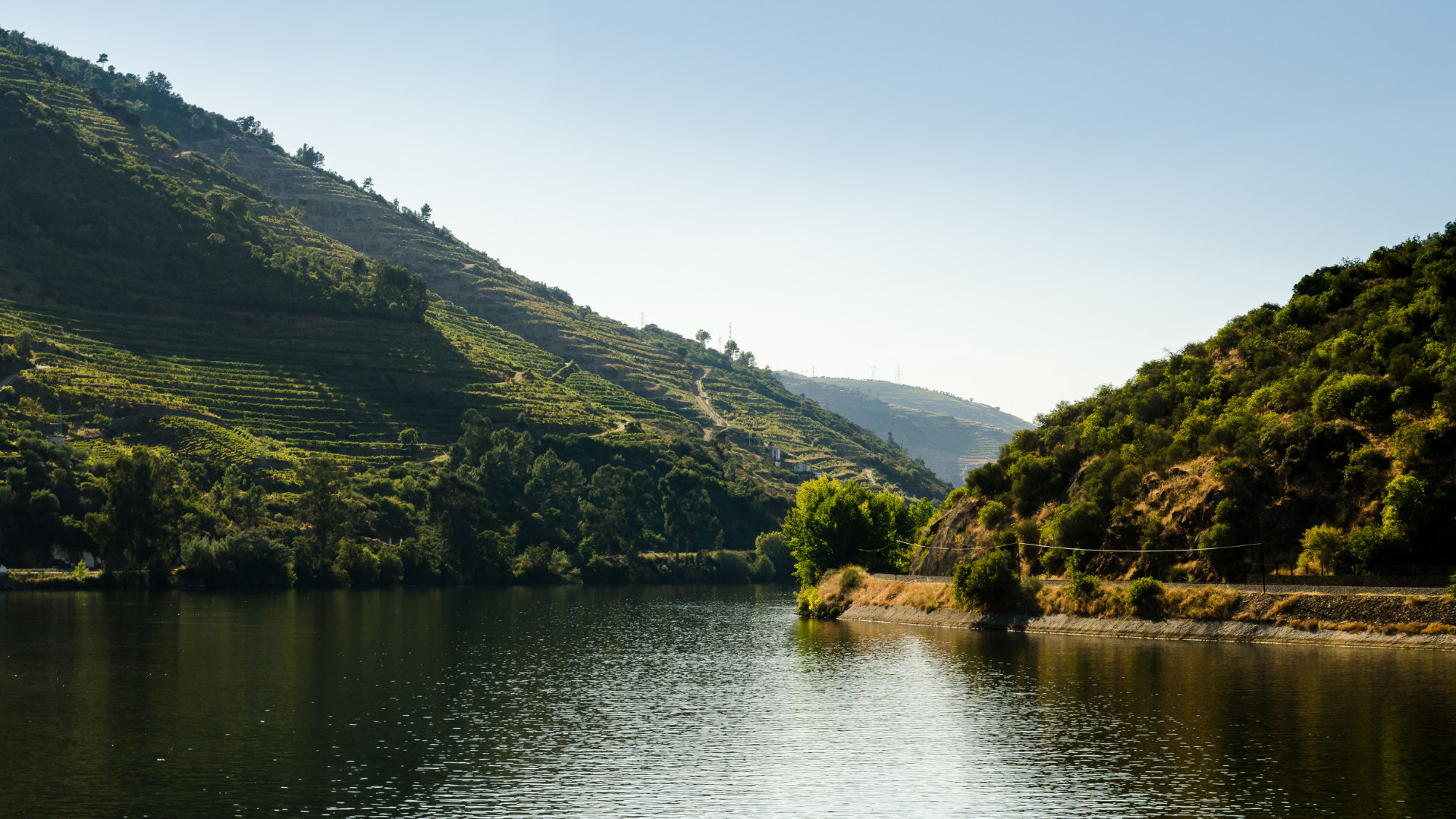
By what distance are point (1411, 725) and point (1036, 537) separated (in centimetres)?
5992

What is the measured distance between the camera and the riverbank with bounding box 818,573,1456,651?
67.8 meters

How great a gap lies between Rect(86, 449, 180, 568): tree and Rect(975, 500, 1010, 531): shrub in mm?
108258

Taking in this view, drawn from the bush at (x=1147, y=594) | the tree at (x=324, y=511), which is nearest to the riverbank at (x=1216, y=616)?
the bush at (x=1147, y=594)

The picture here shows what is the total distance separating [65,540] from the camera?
148 m

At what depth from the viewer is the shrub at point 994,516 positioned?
10894 centimetres

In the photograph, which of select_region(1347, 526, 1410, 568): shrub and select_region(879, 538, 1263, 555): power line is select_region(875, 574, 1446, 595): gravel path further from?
select_region(879, 538, 1263, 555): power line

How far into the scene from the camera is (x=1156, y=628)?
81938 millimetres

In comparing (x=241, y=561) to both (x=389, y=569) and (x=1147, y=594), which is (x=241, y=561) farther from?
(x=1147, y=594)

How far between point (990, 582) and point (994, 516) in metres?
15.3

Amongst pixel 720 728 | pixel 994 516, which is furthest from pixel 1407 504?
pixel 720 728

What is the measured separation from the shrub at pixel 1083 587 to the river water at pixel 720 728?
4847mm

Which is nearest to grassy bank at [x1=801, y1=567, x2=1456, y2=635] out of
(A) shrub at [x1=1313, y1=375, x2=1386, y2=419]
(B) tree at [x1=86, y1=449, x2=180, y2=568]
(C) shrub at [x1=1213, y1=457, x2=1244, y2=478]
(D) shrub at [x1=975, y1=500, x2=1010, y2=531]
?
(D) shrub at [x1=975, y1=500, x2=1010, y2=531]

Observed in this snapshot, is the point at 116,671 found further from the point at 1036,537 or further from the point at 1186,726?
the point at 1036,537

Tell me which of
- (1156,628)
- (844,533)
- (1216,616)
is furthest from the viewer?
(844,533)
